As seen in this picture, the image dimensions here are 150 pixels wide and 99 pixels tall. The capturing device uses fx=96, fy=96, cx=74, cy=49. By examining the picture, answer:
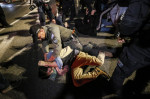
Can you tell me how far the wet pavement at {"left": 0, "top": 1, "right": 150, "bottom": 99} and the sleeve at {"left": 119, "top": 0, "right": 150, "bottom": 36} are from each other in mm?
1243

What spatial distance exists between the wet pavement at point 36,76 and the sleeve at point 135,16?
1243 millimetres

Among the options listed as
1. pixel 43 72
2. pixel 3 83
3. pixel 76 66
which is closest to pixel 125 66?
pixel 76 66

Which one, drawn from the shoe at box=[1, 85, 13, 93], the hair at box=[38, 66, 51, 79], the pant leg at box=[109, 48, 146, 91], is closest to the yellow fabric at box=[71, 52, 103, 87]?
the pant leg at box=[109, 48, 146, 91]

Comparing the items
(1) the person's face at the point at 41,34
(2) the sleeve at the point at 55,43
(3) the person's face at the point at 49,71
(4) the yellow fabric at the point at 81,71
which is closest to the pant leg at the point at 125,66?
(4) the yellow fabric at the point at 81,71

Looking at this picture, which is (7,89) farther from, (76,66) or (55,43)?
(76,66)

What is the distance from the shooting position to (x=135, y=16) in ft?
4.17

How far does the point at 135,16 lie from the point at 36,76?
98.9 inches

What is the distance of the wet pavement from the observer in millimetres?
2105

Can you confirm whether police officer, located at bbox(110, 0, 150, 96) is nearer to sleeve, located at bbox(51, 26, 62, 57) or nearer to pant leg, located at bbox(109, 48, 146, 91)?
pant leg, located at bbox(109, 48, 146, 91)

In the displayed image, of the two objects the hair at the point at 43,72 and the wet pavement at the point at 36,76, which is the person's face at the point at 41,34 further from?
the wet pavement at the point at 36,76

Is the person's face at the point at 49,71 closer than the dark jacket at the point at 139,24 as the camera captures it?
No

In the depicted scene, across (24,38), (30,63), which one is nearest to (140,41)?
(30,63)

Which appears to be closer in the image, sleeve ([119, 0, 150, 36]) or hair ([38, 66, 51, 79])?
sleeve ([119, 0, 150, 36])

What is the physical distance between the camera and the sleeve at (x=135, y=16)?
121cm
